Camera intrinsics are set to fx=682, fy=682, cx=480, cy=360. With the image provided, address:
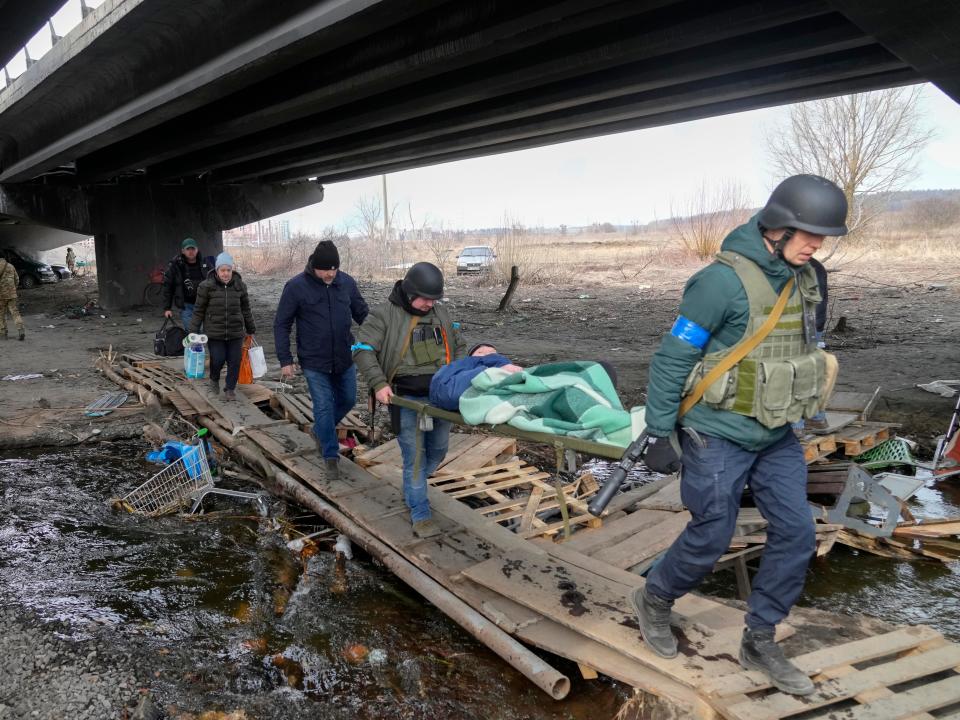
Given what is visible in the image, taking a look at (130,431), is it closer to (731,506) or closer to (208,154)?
(731,506)

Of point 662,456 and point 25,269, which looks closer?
point 662,456

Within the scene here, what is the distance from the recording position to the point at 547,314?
16.1 m

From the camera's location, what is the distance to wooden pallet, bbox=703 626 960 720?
2618mm

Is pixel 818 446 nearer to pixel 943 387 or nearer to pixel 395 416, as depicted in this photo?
pixel 943 387

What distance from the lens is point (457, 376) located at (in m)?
4.05

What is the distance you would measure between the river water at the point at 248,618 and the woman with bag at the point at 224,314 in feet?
8.04

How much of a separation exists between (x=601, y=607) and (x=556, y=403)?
1.06m

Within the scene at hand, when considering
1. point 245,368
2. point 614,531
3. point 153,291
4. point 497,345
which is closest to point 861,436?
point 614,531

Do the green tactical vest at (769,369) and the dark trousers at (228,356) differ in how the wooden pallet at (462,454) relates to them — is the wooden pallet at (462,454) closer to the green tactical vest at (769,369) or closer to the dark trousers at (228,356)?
the dark trousers at (228,356)

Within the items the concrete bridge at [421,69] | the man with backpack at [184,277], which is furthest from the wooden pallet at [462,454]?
the man with backpack at [184,277]

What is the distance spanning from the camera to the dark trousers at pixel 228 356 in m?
7.89

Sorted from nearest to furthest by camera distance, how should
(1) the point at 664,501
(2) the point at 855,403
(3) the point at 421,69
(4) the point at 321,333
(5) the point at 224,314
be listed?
1. (1) the point at 664,501
2. (4) the point at 321,333
3. (2) the point at 855,403
4. (5) the point at 224,314
5. (3) the point at 421,69

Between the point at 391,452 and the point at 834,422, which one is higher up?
the point at 834,422

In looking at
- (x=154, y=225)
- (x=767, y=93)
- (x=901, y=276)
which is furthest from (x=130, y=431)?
(x=901, y=276)
